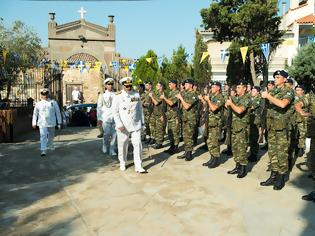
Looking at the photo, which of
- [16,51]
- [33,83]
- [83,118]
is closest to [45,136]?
[83,118]

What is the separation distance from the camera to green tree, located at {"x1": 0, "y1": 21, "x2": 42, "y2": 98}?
14.7 metres

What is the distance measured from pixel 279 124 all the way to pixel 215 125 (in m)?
1.56

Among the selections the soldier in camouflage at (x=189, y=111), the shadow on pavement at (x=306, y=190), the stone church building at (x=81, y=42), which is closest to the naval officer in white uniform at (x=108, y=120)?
the soldier in camouflage at (x=189, y=111)

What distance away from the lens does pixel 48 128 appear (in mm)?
8891

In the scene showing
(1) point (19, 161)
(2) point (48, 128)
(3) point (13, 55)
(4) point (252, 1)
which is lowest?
(1) point (19, 161)

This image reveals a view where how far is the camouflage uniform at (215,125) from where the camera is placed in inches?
278

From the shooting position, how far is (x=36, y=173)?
7.14 m

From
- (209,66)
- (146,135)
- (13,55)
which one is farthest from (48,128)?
(209,66)

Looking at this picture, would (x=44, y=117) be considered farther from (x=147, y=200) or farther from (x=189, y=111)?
(x=147, y=200)

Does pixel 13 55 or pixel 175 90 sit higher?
pixel 13 55

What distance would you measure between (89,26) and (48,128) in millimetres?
29573

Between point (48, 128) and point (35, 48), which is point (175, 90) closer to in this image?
point (48, 128)

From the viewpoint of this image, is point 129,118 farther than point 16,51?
No

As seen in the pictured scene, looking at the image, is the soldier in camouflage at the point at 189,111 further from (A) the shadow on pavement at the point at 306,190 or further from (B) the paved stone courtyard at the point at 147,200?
(A) the shadow on pavement at the point at 306,190
